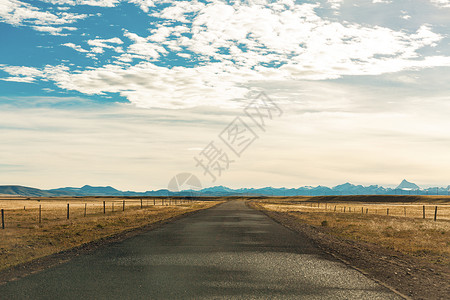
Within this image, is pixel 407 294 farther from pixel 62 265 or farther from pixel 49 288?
pixel 62 265

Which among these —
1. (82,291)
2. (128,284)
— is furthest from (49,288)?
(128,284)

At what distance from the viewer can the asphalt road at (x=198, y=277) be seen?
8.53 metres

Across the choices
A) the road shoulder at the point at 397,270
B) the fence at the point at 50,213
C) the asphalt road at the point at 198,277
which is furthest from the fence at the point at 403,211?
the fence at the point at 50,213

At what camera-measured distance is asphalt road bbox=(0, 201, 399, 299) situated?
853 centimetres

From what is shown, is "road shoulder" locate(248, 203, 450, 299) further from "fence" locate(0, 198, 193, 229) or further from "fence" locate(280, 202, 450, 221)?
"fence" locate(280, 202, 450, 221)

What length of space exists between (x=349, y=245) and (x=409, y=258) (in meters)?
3.63

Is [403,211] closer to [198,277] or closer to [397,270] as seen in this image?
[397,270]

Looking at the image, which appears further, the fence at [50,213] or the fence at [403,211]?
the fence at [403,211]

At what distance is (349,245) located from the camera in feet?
59.6

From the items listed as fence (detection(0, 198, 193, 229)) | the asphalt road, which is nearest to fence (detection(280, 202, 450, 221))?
the asphalt road

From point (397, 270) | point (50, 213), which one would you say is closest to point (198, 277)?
point (397, 270)

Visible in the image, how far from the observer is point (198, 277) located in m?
10.3

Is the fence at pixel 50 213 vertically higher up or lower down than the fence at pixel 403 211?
higher up

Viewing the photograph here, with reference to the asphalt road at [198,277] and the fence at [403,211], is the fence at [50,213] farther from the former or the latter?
the fence at [403,211]
